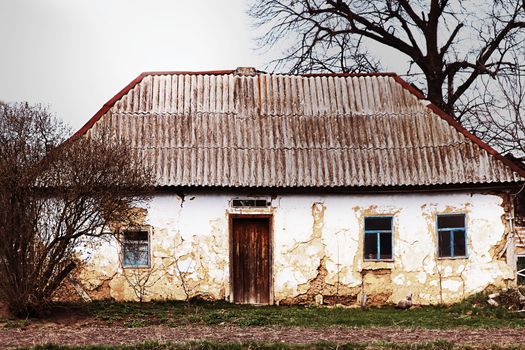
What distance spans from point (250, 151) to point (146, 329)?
6174 millimetres

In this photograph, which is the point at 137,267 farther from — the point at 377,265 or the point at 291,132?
the point at 377,265

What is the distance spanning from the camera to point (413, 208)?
63.6 feet

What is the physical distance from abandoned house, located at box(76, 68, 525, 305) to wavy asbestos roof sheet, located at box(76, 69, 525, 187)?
0.04 meters

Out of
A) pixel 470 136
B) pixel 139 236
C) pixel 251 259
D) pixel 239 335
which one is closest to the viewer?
pixel 239 335

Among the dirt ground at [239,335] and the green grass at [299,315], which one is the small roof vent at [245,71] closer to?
the green grass at [299,315]

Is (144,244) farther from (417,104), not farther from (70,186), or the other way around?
(417,104)

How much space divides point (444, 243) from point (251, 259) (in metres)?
4.38

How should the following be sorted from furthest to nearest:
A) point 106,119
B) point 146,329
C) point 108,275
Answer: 1. point 106,119
2. point 108,275
3. point 146,329

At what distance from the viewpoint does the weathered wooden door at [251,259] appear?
19234mm

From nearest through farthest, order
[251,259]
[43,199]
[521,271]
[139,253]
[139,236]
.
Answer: [43,199]
[139,253]
[139,236]
[251,259]
[521,271]

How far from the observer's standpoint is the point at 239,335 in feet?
45.0

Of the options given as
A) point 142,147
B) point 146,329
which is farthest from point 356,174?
point 146,329

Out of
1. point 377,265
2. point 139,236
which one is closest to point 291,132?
point 377,265

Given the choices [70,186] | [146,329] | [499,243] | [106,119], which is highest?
[106,119]
